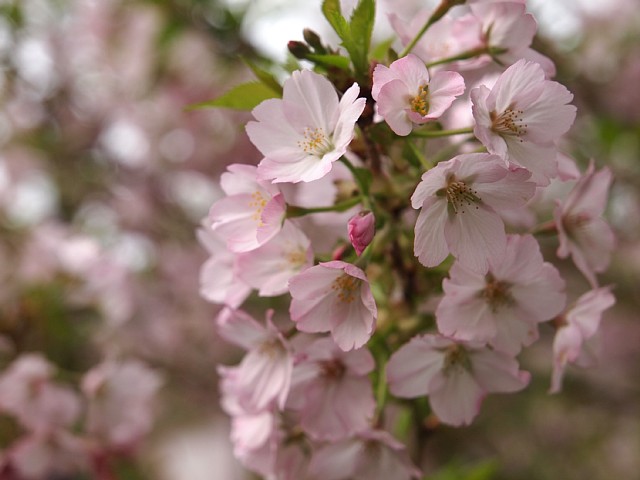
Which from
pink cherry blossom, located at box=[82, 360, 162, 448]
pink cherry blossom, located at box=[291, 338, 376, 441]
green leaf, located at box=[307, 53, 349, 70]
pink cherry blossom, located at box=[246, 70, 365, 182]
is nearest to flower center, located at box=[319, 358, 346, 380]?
pink cherry blossom, located at box=[291, 338, 376, 441]

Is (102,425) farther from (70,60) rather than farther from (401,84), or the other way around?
(70,60)

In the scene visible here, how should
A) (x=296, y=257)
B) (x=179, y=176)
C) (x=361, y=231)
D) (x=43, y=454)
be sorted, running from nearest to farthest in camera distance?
1. (x=361, y=231)
2. (x=296, y=257)
3. (x=43, y=454)
4. (x=179, y=176)

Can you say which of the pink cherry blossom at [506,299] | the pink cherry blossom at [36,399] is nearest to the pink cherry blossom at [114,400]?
the pink cherry blossom at [36,399]

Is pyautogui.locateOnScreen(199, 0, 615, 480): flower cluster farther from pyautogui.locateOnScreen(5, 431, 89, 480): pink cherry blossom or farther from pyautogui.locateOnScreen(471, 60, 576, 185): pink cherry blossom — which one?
pyautogui.locateOnScreen(5, 431, 89, 480): pink cherry blossom

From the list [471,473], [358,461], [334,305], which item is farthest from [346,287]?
[471,473]

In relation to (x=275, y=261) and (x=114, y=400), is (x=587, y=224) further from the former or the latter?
(x=114, y=400)
